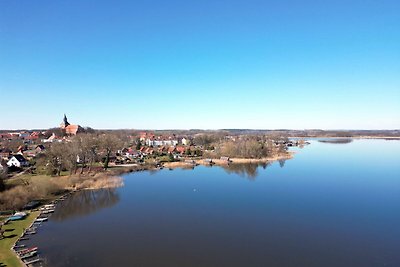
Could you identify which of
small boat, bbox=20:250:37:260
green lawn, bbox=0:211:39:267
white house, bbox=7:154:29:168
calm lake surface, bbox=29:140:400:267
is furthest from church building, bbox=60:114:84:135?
small boat, bbox=20:250:37:260

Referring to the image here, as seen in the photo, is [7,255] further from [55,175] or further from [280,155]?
[280,155]

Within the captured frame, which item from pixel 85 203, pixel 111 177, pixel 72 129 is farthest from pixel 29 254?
pixel 72 129

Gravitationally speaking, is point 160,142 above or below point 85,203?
above

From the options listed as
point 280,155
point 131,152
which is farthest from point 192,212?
point 280,155

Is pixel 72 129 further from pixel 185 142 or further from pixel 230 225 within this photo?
pixel 230 225

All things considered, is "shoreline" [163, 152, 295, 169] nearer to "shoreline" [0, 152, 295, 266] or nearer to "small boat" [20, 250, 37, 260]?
"shoreline" [0, 152, 295, 266]
